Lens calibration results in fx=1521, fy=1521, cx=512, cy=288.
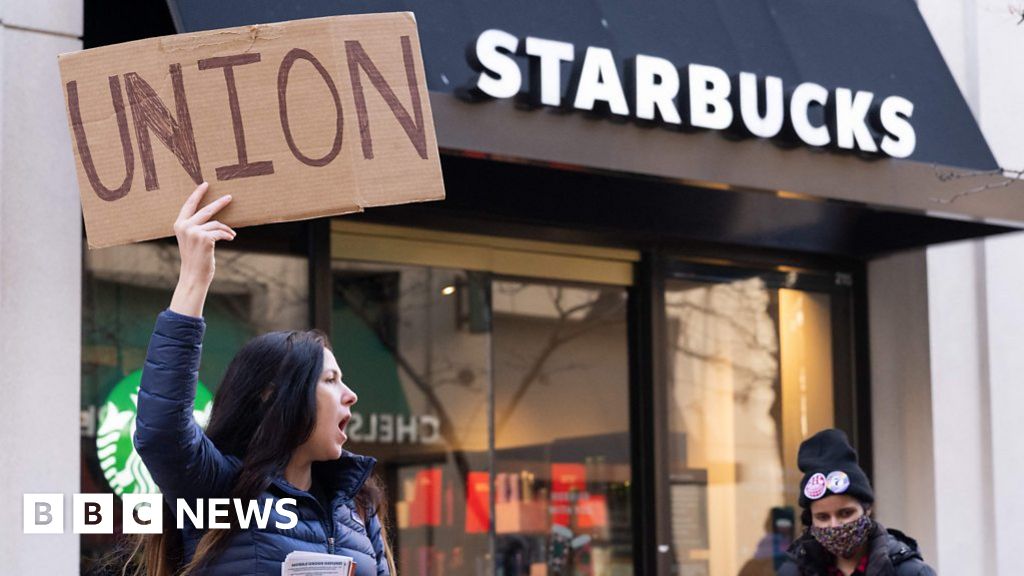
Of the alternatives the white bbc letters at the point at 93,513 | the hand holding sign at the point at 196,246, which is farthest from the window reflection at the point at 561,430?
the hand holding sign at the point at 196,246

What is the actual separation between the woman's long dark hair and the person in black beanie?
273cm

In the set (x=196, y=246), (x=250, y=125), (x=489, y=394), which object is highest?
(x=250, y=125)

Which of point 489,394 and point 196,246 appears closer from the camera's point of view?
point 196,246

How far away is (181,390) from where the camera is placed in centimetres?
338

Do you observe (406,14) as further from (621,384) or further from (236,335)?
(621,384)

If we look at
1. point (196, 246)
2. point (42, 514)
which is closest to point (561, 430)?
point (42, 514)

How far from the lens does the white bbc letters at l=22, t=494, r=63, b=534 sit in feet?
21.9

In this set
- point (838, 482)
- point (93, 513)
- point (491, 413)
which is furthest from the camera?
point (491, 413)

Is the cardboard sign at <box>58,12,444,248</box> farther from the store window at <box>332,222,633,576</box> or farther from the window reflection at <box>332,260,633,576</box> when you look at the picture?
the window reflection at <box>332,260,633,576</box>

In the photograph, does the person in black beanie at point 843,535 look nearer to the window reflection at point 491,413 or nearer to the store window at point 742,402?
the window reflection at point 491,413

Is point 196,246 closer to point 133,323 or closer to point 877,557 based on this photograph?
point 877,557

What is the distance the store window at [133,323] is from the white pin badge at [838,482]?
12.3 feet

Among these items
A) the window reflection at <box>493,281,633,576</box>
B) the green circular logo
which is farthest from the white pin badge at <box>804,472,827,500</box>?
the window reflection at <box>493,281,633,576</box>

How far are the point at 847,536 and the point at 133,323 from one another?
4.18m
